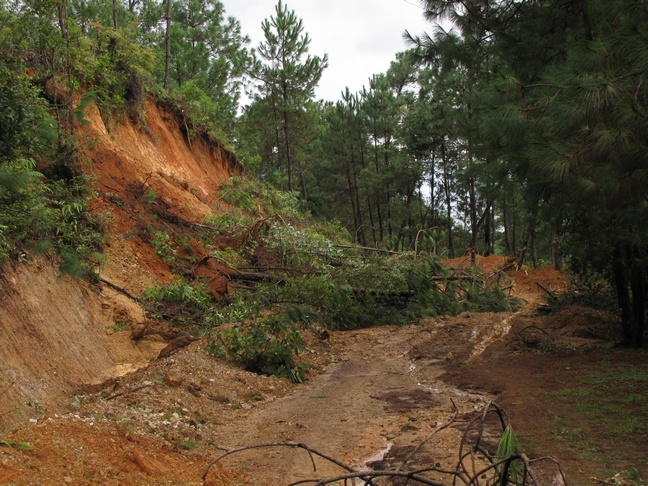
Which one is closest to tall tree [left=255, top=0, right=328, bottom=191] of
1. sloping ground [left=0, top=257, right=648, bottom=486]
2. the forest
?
the forest

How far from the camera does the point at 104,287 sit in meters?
10.1

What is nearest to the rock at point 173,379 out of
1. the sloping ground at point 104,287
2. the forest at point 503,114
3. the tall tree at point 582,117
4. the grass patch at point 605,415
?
the sloping ground at point 104,287

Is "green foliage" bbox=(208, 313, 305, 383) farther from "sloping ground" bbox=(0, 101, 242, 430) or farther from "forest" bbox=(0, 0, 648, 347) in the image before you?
"forest" bbox=(0, 0, 648, 347)

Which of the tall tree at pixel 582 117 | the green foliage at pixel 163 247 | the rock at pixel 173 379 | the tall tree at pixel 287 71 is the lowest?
the rock at pixel 173 379

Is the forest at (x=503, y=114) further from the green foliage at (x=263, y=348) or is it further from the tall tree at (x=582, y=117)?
the green foliage at (x=263, y=348)

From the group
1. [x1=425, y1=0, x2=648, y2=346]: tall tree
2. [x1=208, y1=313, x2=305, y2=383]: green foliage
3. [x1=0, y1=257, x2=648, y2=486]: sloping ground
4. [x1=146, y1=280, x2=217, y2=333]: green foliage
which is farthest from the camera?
[x1=146, y1=280, x2=217, y2=333]: green foliage

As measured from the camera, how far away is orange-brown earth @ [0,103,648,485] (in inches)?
184

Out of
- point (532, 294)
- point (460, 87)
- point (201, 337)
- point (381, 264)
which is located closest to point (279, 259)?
point (381, 264)

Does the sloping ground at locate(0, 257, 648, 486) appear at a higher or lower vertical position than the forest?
lower

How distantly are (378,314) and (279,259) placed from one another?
293cm

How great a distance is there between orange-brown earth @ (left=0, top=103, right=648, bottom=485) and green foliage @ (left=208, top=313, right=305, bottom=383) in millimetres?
327

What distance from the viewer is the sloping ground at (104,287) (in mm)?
6414

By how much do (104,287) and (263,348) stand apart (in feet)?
10.4

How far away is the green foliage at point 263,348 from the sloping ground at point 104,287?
1.36 m
